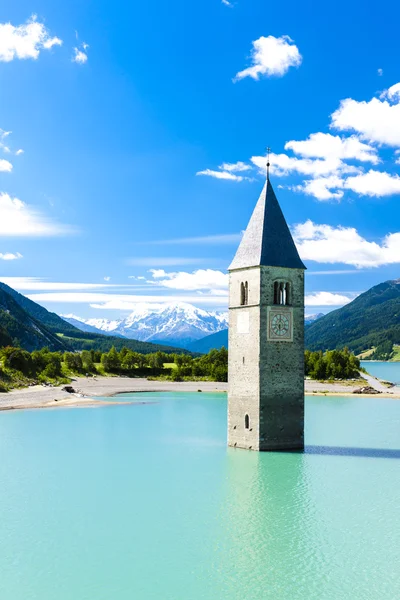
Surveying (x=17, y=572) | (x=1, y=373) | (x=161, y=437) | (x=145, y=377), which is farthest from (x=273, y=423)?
(x=145, y=377)

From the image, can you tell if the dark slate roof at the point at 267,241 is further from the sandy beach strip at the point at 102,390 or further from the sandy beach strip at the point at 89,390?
the sandy beach strip at the point at 102,390

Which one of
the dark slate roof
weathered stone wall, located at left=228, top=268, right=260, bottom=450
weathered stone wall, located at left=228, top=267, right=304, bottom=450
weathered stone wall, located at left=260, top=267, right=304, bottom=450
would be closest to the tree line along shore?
weathered stone wall, located at left=228, top=268, right=260, bottom=450

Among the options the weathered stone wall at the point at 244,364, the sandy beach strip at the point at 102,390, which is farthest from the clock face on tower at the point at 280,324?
the sandy beach strip at the point at 102,390

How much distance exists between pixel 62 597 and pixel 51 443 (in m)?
29.7

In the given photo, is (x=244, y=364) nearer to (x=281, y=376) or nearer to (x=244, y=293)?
(x=281, y=376)

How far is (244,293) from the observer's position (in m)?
42.5

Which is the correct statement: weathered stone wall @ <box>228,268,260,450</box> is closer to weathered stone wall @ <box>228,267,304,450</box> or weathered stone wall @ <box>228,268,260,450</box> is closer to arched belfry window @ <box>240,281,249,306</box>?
weathered stone wall @ <box>228,267,304,450</box>

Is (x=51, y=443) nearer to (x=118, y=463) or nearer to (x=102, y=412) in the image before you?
(x=118, y=463)

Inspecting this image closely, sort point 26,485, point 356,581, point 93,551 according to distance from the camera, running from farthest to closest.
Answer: point 26,485 < point 93,551 < point 356,581

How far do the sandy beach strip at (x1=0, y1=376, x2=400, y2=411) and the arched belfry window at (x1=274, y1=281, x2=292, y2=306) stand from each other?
→ 44.0m

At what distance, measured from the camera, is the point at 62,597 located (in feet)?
67.2

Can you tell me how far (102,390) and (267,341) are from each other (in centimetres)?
6954

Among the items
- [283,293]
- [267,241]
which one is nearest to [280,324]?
[283,293]

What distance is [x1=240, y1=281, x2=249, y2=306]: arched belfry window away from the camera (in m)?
42.1
